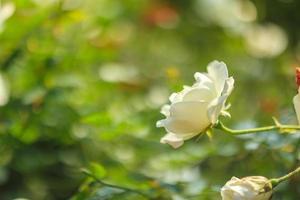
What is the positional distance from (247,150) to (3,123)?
0.30 meters

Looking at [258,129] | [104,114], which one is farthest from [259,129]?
[104,114]

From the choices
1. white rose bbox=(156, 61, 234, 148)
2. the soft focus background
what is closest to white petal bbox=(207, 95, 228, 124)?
white rose bbox=(156, 61, 234, 148)

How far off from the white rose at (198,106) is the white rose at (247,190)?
0.19ft

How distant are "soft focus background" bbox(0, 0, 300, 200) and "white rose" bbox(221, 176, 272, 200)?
132 millimetres

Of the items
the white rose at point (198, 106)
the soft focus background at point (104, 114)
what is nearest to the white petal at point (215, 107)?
the white rose at point (198, 106)

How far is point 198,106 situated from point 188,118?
1 cm

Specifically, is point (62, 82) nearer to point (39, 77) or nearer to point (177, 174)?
point (39, 77)

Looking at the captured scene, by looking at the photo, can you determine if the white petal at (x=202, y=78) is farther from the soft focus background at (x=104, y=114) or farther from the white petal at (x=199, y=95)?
the soft focus background at (x=104, y=114)

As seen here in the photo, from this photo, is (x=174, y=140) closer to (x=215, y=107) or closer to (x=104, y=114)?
(x=215, y=107)

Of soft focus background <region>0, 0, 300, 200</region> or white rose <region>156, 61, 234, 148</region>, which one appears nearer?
white rose <region>156, 61, 234, 148</region>

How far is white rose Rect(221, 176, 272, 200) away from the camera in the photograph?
57 cm

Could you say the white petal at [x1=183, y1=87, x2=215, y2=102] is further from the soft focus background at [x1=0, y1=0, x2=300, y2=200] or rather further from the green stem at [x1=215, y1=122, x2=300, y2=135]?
the soft focus background at [x1=0, y1=0, x2=300, y2=200]

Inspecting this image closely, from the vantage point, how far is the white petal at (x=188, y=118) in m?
0.60

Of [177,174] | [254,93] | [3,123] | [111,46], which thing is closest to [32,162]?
[3,123]
